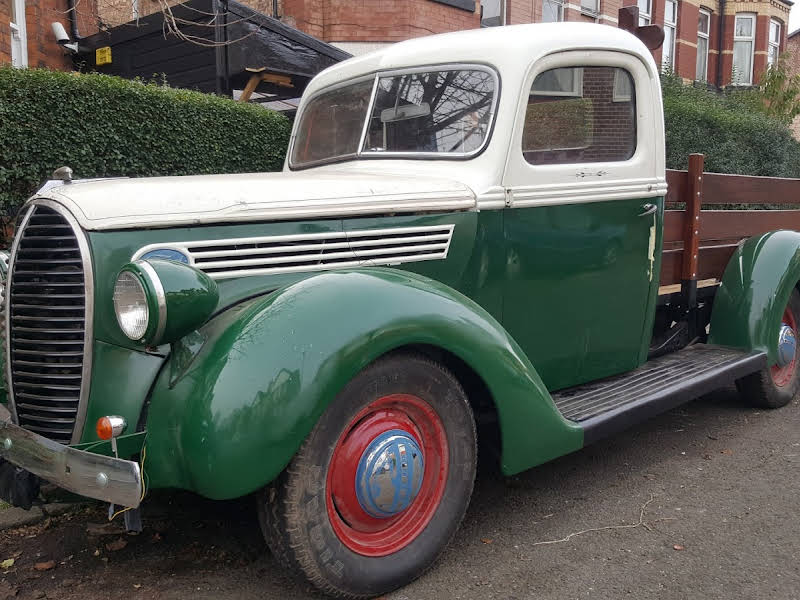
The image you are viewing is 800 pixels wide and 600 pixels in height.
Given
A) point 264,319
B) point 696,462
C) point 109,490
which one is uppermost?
point 264,319

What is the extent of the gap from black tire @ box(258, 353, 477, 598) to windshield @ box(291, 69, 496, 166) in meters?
1.10

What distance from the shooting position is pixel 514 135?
9.43 ft

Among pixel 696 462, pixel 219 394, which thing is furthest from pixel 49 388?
pixel 696 462

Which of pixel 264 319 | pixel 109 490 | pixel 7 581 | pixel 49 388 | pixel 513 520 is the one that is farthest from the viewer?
pixel 513 520

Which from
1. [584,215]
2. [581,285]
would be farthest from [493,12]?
[581,285]

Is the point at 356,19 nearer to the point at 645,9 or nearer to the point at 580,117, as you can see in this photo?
the point at 580,117

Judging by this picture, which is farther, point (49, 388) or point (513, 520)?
point (513, 520)

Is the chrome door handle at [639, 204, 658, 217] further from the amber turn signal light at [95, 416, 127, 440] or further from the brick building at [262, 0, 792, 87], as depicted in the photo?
the brick building at [262, 0, 792, 87]

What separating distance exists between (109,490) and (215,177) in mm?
1216

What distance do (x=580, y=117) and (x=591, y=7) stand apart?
1314cm

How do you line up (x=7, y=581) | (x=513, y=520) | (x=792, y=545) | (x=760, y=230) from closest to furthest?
(x=7, y=581) → (x=792, y=545) → (x=513, y=520) → (x=760, y=230)

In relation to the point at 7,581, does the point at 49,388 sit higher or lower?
higher

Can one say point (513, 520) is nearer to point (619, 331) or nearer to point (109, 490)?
point (619, 331)

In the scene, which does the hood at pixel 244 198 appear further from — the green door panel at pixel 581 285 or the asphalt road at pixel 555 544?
the asphalt road at pixel 555 544
